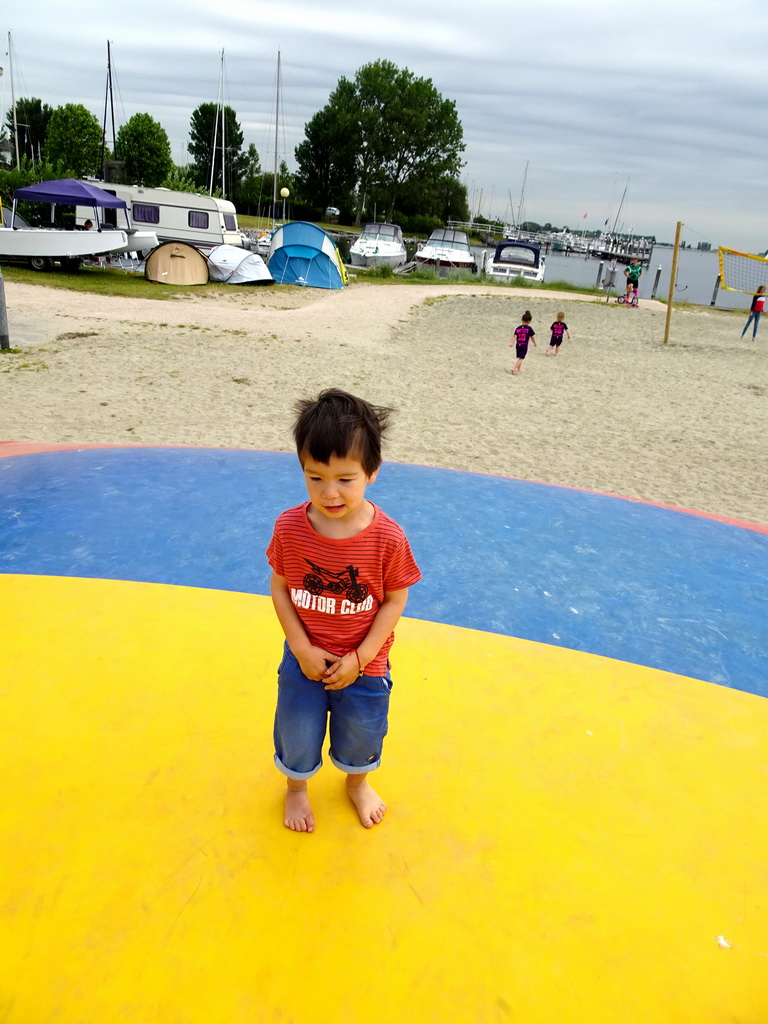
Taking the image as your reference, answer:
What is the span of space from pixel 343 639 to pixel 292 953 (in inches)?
27.5

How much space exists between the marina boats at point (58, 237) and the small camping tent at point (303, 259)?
4.77 metres

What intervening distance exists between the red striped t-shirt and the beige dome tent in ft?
61.9

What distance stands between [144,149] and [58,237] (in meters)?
33.3

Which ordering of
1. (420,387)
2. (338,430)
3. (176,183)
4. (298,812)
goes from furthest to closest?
1. (176,183)
2. (420,387)
3. (298,812)
4. (338,430)

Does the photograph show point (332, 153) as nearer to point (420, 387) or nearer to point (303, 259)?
point (303, 259)

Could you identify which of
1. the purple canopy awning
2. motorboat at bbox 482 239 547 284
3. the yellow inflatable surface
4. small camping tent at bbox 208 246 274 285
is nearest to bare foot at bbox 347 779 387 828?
the yellow inflatable surface

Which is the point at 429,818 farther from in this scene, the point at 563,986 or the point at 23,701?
the point at 23,701

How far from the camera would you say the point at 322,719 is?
5.81 ft

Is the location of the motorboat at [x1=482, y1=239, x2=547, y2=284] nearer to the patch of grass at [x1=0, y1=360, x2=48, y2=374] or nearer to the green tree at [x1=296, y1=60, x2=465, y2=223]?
the patch of grass at [x1=0, y1=360, x2=48, y2=374]

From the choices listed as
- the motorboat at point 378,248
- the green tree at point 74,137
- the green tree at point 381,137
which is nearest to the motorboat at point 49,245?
the motorboat at point 378,248

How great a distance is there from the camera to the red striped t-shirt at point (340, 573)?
65.4 inches

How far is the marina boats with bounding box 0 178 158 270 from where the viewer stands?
16859 mm

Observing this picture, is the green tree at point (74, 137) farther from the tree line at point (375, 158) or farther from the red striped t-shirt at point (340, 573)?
the red striped t-shirt at point (340, 573)

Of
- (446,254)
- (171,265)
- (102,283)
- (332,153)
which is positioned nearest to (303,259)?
(171,265)
